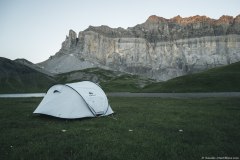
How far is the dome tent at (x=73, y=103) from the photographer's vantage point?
21344mm

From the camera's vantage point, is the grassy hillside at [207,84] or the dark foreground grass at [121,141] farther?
the grassy hillside at [207,84]

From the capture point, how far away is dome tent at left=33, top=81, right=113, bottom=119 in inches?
840

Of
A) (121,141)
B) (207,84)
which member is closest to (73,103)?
(121,141)

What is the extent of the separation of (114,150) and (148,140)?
8.45 ft

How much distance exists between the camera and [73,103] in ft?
71.4

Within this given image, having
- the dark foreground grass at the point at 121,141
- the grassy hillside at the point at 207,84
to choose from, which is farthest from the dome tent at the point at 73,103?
the grassy hillside at the point at 207,84

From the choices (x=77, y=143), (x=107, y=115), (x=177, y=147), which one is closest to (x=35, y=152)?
(x=77, y=143)

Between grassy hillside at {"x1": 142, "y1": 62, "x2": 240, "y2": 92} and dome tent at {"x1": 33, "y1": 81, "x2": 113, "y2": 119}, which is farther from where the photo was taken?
grassy hillside at {"x1": 142, "y1": 62, "x2": 240, "y2": 92}

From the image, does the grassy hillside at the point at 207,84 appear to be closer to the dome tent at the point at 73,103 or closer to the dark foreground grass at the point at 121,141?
the dome tent at the point at 73,103

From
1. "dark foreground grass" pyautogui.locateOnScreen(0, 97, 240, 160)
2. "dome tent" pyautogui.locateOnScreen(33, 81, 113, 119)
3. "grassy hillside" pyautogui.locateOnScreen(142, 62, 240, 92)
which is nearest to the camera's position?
"dark foreground grass" pyautogui.locateOnScreen(0, 97, 240, 160)

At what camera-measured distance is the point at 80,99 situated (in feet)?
72.8

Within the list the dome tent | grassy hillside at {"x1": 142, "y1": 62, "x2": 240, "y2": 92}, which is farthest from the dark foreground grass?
grassy hillside at {"x1": 142, "y1": 62, "x2": 240, "y2": 92}

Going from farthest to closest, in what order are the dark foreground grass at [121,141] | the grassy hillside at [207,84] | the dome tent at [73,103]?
1. the grassy hillside at [207,84]
2. the dome tent at [73,103]
3. the dark foreground grass at [121,141]

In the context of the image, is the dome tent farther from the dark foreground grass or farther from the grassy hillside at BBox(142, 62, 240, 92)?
the grassy hillside at BBox(142, 62, 240, 92)
